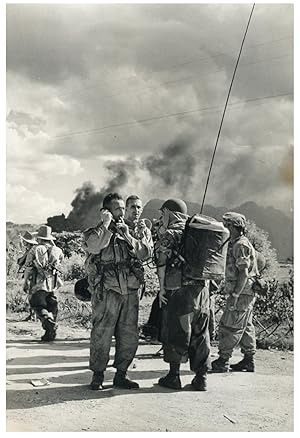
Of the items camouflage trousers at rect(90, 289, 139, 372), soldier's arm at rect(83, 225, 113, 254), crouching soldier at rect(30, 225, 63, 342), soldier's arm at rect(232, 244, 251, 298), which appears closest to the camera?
soldier's arm at rect(83, 225, 113, 254)

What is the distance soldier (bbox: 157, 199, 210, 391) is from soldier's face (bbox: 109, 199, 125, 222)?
1.65 feet

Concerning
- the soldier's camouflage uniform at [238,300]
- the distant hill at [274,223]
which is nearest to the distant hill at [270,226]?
the distant hill at [274,223]

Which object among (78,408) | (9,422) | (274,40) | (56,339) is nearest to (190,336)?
(78,408)

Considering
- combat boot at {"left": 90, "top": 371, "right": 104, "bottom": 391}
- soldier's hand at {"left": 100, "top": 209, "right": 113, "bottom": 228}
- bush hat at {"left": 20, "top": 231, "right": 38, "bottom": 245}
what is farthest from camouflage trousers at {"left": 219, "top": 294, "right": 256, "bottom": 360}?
bush hat at {"left": 20, "top": 231, "right": 38, "bottom": 245}

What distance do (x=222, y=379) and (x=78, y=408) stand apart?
180 centimetres

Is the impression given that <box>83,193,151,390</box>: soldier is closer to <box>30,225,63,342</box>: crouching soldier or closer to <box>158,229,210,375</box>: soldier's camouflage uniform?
<box>158,229,210,375</box>: soldier's camouflage uniform

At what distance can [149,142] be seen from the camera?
392 inches

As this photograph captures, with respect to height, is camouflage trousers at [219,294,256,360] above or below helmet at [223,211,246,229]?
below

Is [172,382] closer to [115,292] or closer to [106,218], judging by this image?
[115,292]

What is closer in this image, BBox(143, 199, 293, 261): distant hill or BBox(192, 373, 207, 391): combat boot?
BBox(192, 373, 207, 391): combat boot

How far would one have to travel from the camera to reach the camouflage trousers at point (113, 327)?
5391 mm

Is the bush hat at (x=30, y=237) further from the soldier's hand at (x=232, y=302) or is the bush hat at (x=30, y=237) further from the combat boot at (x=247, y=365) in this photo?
the combat boot at (x=247, y=365)

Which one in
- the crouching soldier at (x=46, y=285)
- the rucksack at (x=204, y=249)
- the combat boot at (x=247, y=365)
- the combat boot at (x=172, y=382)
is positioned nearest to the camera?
the rucksack at (x=204, y=249)

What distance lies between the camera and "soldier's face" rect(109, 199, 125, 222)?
5457 mm
